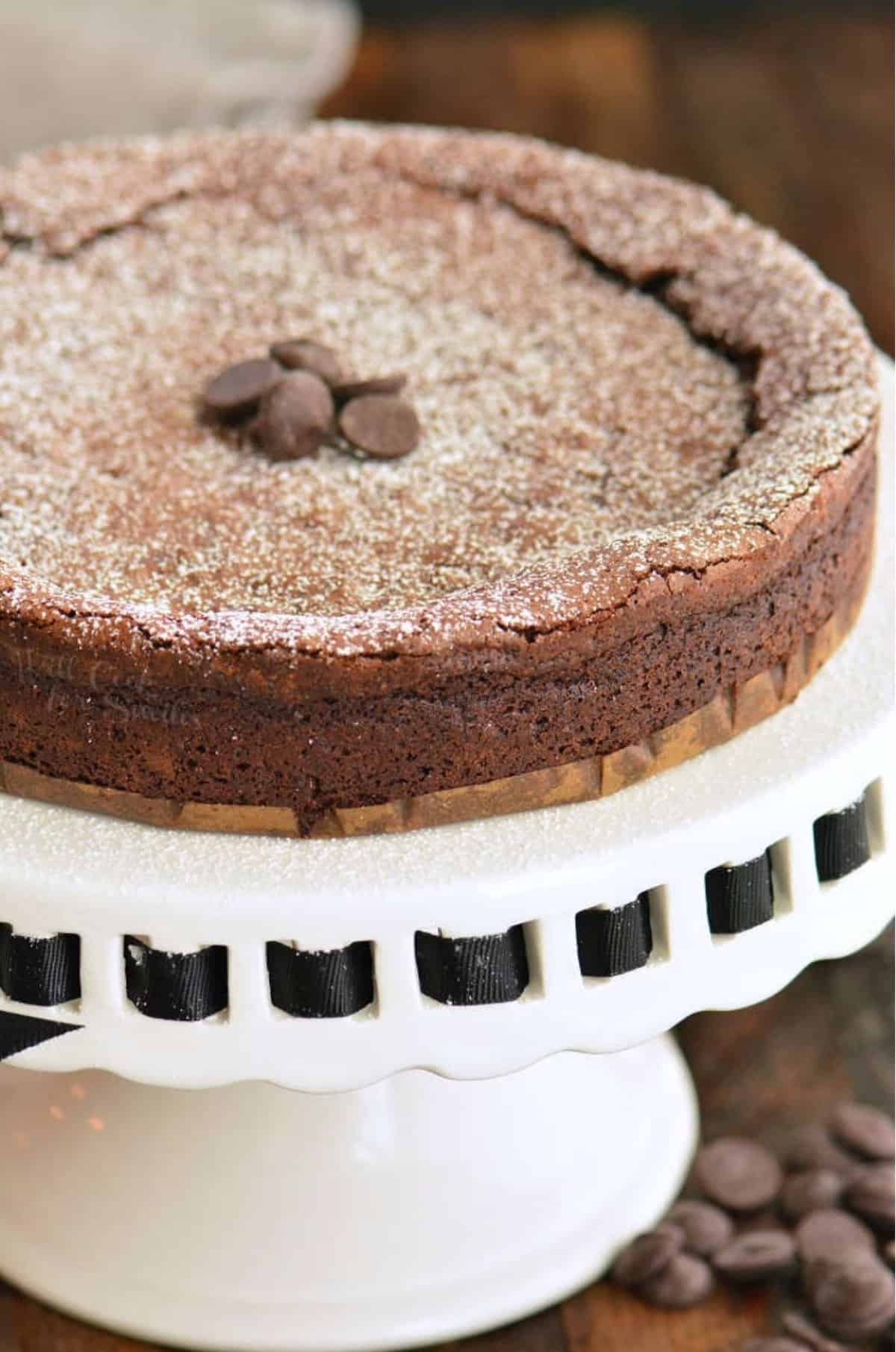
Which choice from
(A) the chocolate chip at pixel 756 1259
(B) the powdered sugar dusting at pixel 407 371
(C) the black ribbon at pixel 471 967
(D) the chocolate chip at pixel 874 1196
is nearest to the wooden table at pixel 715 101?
(B) the powdered sugar dusting at pixel 407 371

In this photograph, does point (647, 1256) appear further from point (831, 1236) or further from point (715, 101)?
point (715, 101)

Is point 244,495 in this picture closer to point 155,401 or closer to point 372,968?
point 155,401

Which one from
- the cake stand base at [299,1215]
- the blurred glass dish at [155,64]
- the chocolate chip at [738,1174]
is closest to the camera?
the cake stand base at [299,1215]

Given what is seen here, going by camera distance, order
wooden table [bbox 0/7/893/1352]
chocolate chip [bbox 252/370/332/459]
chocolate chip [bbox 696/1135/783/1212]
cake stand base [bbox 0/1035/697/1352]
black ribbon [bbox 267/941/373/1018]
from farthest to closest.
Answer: wooden table [bbox 0/7/893/1352]
chocolate chip [bbox 696/1135/783/1212]
cake stand base [bbox 0/1035/697/1352]
chocolate chip [bbox 252/370/332/459]
black ribbon [bbox 267/941/373/1018]

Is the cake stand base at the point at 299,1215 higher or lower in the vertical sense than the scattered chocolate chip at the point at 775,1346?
lower

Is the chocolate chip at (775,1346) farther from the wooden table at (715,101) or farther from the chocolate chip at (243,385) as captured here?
the wooden table at (715,101)

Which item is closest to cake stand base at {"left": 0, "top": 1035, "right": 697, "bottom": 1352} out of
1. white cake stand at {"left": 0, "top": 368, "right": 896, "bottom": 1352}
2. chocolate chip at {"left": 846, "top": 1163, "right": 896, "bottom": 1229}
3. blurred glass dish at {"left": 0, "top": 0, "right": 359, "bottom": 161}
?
white cake stand at {"left": 0, "top": 368, "right": 896, "bottom": 1352}

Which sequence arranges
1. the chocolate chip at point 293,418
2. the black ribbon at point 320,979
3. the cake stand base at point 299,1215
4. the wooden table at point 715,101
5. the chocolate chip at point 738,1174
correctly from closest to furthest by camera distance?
the black ribbon at point 320,979, the chocolate chip at point 293,418, the cake stand base at point 299,1215, the chocolate chip at point 738,1174, the wooden table at point 715,101

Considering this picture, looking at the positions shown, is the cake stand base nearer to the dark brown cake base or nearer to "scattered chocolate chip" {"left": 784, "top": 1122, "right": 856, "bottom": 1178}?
"scattered chocolate chip" {"left": 784, "top": 1122, "right": 856, "bottom": 1178}
